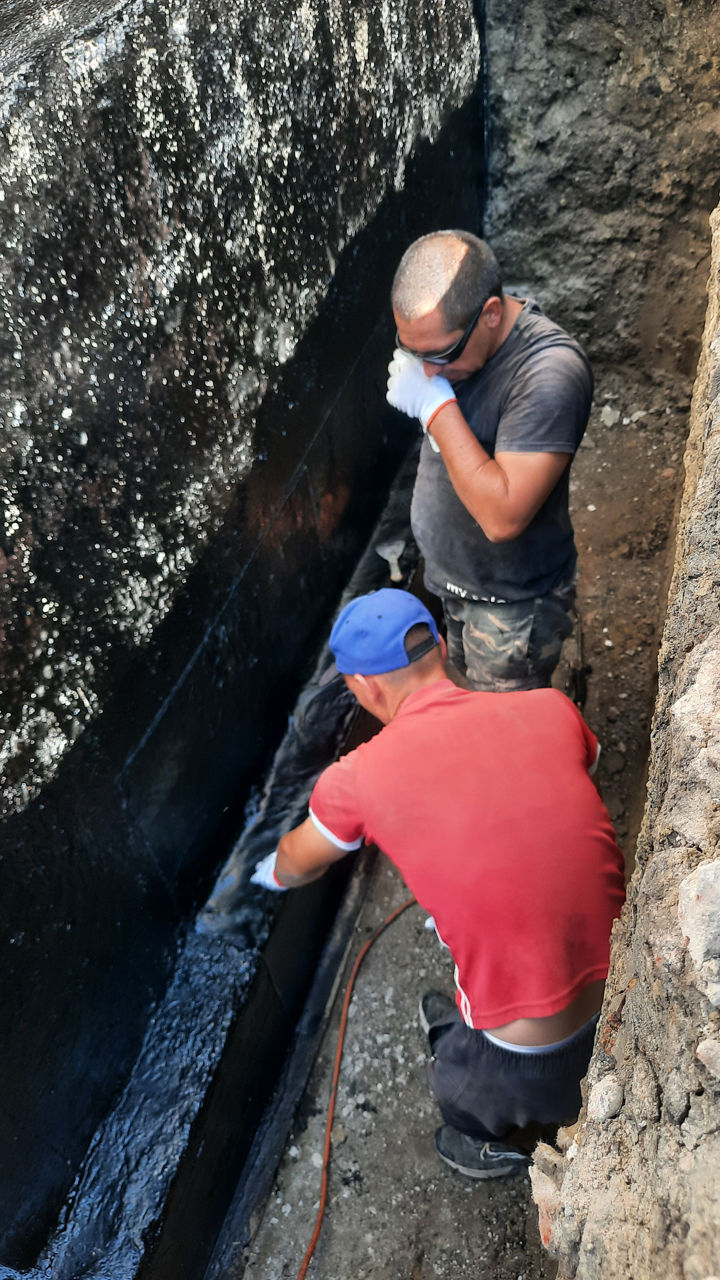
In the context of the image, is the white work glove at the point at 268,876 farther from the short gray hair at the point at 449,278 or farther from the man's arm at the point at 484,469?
the short gray hair at the point at 449,278

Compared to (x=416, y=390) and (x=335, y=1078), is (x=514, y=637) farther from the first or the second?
(x=335, y=1078)

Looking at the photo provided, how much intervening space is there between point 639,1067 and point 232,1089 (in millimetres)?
1762

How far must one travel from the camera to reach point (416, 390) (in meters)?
2.57

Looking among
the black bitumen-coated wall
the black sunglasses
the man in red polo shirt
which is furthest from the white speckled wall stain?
the man in red polo shirt

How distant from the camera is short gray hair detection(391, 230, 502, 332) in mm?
2348

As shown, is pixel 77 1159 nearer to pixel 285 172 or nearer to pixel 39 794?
pixel 39 794

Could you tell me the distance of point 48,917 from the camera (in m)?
1.82

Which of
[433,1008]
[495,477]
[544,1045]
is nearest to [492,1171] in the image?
[433,1008]

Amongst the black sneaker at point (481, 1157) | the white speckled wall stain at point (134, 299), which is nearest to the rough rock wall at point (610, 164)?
the white speckled wall stain at point (134, 299)

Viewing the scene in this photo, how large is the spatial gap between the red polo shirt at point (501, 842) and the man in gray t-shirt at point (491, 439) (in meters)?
0.72

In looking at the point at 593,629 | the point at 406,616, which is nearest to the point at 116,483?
the point at 406,616

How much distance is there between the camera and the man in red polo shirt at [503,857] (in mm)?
1881

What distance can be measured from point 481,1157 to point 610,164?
445cm

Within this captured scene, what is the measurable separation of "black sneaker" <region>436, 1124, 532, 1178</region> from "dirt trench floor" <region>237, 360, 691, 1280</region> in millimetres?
58
